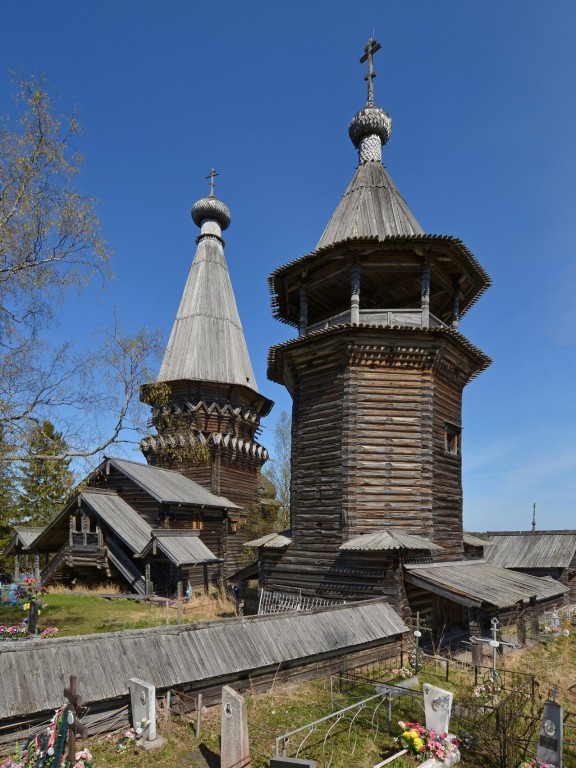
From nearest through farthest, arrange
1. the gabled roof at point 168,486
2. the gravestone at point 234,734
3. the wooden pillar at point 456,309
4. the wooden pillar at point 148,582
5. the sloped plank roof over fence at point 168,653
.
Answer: the gravestone at point 234,734
the sloped plank roof over fence at point 168,653
the wooden pillar at point 456,309
the wooden pillar at point 148,582
the gabled roof at point 168,486

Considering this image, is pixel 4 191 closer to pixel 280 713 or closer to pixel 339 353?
pixel 339 353

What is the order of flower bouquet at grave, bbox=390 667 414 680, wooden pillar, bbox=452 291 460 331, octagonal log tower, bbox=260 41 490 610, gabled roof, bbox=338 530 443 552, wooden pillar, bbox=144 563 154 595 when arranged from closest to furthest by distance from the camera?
1. flower bouquet at grave, bbox=390 667 414 680
2. gabled roof, bbox=338 530 443 552
3. octagonal log tower, bbox=260 41 490 610
4. wooden pillar, bbox=452 291 460 331
5. wooden pillar, bbox=144 563 154 595

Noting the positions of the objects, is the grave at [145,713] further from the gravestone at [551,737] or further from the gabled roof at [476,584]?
the gabled roof at [476,584]

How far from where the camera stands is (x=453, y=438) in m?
18.9

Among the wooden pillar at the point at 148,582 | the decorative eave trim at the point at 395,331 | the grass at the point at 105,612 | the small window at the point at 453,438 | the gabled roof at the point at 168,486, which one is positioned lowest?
the grass at the point at 105,612

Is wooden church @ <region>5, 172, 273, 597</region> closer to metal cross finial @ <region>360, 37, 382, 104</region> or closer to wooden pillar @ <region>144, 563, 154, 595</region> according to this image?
wooden pillar @ <region>144, 563, 154, 595</region>

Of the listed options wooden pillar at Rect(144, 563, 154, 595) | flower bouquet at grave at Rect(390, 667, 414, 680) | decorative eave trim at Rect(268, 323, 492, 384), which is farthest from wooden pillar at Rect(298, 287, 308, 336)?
wooden pillar at Rect(144, 563, 154, 595)

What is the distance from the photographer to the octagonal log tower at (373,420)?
16.0 meters

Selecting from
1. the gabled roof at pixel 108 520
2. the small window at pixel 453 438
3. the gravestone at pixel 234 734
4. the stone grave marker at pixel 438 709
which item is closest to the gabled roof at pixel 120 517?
the gabled roof at pixel 108 520

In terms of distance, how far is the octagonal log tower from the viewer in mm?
15953

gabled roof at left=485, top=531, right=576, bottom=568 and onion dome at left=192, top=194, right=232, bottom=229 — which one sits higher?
onion dome at left=192, top=194, right=232, bottom=229

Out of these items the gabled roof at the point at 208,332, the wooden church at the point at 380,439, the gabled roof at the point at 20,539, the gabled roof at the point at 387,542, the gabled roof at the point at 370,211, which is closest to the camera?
the gabled roof at the point at 387,542

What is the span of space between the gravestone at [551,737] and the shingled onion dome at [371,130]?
67.6ft

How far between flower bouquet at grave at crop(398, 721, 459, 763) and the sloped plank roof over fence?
326 cm
